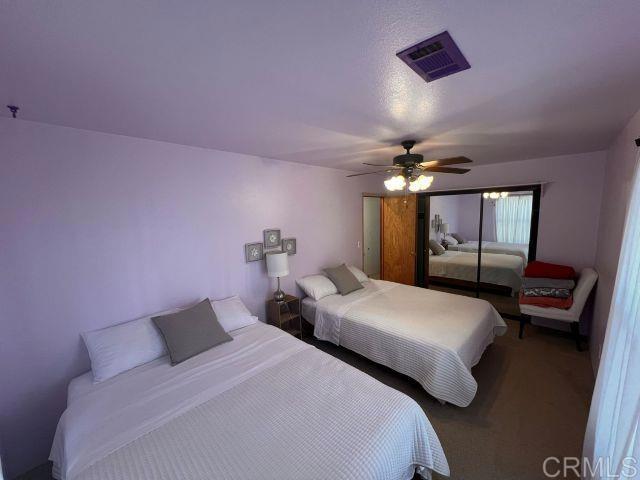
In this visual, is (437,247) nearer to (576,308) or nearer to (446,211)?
(446,211)

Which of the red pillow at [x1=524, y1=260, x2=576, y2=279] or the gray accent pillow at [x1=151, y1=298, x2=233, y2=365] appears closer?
the gray accent pillow at [x1=151, y1=298, x2=233, y2=365]

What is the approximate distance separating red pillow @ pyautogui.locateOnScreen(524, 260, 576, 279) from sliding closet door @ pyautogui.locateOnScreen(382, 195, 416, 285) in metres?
1.65

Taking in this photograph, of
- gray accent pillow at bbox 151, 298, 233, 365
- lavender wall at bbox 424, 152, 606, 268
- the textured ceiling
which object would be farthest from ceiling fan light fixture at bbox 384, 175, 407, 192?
lavender wall at bbox 424, 152, 606, 268

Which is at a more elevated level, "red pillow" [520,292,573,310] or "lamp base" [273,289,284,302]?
"lamp base" [273,289,284,302]

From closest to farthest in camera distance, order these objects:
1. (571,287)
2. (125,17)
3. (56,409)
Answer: (125,17)
(56,409)
(571,287)

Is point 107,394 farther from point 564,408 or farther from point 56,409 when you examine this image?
point 564,408

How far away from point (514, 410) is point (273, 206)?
309cm

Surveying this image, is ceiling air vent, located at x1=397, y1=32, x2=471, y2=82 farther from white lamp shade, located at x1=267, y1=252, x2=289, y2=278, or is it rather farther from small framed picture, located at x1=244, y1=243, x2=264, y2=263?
small framed picture, located at x1=244, y1=243, x2=264, y2=263

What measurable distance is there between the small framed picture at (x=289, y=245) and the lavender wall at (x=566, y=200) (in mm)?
3175

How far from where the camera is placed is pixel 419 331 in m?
2.40

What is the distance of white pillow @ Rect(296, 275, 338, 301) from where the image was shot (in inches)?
132

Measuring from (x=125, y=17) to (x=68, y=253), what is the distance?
1829mm

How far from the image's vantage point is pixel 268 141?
2.37 metres

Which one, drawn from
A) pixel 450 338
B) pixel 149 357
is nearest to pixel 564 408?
pixel 450 338
